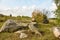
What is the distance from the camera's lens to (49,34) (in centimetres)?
2373

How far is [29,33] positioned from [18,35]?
51.9 inches

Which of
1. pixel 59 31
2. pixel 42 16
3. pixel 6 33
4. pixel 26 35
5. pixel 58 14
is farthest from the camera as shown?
pixel 42 16

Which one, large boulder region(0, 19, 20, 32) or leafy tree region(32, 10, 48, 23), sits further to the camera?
leafy tree region(32, 10, 48, 23)

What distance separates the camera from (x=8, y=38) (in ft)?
75.7

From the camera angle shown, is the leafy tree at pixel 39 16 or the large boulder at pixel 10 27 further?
the leafy tree at pixel 39 16

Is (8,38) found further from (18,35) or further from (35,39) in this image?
(35,39)

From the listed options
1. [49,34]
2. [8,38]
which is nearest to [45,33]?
[49,34]

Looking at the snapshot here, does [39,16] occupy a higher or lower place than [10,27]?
higher

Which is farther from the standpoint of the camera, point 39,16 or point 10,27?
point 39,16

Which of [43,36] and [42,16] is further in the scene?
[42,16]

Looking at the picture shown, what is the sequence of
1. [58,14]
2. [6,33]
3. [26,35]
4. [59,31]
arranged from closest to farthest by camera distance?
[59,31], [26,35], [6,33], [58,14]

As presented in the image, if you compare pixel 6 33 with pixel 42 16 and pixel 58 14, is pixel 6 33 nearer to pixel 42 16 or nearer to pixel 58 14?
pixel 58 14

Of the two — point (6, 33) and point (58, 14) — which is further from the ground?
point (58, 14)

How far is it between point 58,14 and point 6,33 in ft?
28.2
